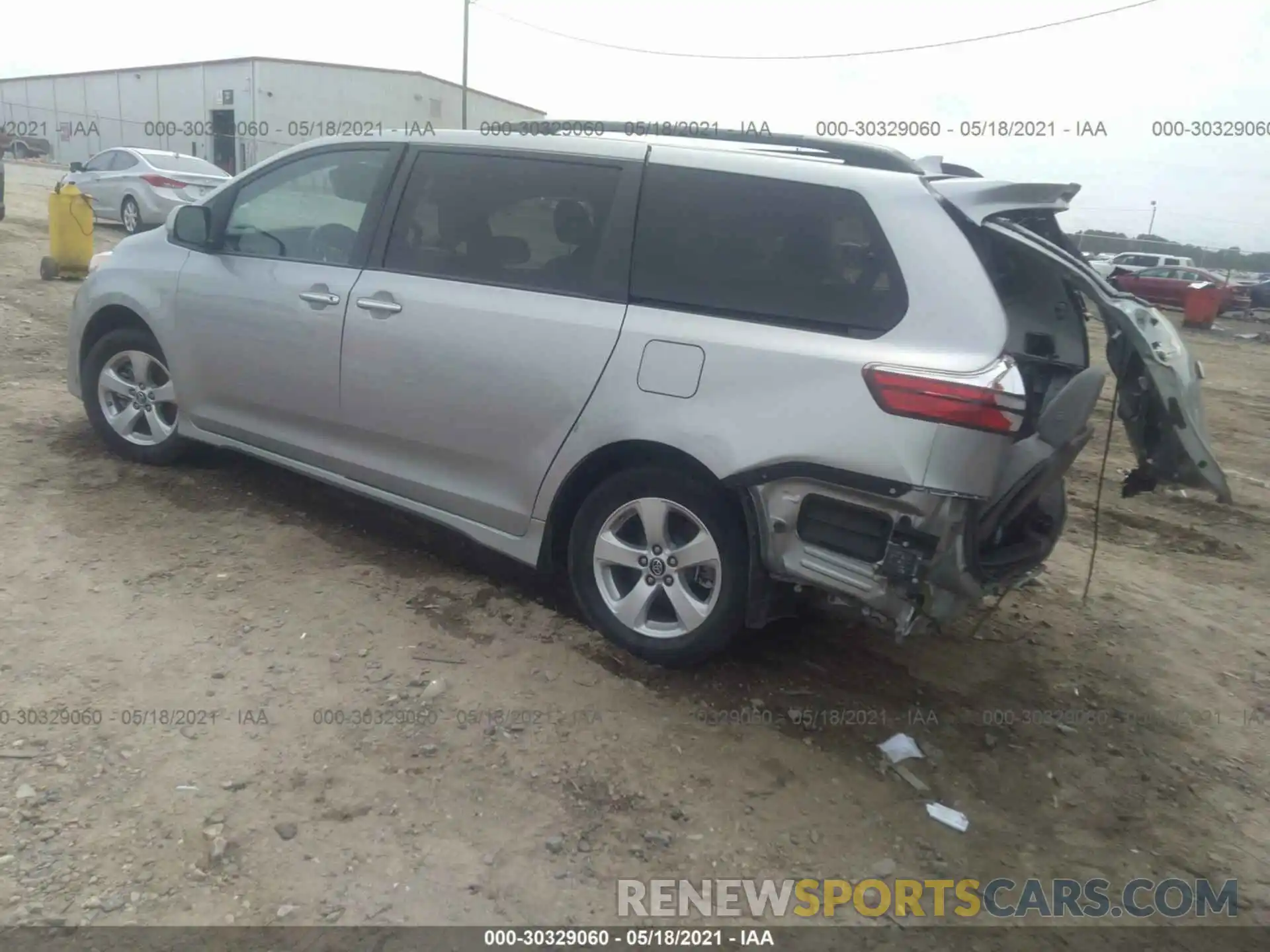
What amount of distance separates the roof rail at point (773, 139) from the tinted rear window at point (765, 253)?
1.16ft

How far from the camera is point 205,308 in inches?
181

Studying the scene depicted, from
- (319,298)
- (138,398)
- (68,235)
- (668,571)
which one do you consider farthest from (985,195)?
(68,235)

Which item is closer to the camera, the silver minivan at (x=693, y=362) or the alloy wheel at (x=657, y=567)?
the silver minivan at (x=693, y=362)

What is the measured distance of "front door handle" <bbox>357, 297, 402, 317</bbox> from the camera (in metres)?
3.98

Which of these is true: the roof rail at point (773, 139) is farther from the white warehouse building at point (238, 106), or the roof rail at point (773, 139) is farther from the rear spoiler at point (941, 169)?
the white warehouse building at point (238, 106)

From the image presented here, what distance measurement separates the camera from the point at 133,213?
15.4m

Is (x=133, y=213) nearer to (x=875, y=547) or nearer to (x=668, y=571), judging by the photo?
(x=668, y=571)

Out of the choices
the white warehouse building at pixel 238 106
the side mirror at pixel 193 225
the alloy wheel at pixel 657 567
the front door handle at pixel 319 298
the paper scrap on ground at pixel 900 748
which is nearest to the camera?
the paper scrap on ground at pixel 900 748

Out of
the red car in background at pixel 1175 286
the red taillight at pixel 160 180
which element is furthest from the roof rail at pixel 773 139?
the red car in background at pixel 1175 286

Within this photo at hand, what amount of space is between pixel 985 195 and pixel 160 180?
15117mm

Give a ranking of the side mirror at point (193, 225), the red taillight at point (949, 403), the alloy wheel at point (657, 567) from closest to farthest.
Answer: the red taillight at point (949, 403) < the alloy wheel at point (657, 567) < the side mirror at point (193, 225)

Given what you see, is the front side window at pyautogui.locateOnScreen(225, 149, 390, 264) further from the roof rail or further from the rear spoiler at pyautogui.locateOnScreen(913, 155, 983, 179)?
the rear spoiler at pyautogui.locateOnScreen(913, 155, 983, 179)

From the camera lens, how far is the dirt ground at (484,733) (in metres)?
2.57

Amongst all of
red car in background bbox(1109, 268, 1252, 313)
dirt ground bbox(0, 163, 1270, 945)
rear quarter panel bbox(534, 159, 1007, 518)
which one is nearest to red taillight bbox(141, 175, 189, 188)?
dirt ground bbox(0, 163, 1270, 945)
